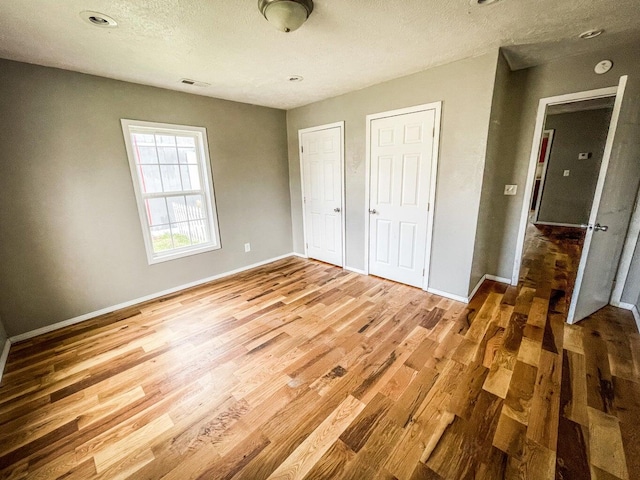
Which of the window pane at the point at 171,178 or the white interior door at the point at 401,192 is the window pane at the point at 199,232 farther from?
the white interior door at the point at 401,192

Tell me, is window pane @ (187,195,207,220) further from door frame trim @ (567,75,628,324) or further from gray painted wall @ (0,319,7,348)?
door frame trim @ (567,75,628,324)

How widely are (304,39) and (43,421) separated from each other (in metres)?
3.04

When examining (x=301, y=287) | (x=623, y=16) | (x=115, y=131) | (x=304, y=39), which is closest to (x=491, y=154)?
(x=623, y=16)

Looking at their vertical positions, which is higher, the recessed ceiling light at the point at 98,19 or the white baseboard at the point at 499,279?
the recessed ceiling light at the point at 98,19

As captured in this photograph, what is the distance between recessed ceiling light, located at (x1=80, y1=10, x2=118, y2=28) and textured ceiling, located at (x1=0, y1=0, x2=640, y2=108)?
43 millimetres

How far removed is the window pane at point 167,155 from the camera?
3.00 meters

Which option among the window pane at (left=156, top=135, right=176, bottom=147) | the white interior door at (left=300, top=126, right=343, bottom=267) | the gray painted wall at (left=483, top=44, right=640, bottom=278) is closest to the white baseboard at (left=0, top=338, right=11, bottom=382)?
the window pane at (left=156, top=135, right=176, bottom=147)

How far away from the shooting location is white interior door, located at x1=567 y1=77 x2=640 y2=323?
6.46ft

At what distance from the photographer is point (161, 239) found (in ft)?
10.2

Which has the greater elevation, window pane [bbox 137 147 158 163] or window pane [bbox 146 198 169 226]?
window pane [bbox 137 147 158 163]

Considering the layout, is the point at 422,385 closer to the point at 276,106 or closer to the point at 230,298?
the point at 230,298

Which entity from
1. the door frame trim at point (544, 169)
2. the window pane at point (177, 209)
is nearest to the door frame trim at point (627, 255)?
the door frame trim at point (544, 169)

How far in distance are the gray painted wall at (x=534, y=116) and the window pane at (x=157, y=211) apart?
11.9 ft

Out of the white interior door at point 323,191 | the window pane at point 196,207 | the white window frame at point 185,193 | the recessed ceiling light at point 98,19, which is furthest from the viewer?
the white interior door at point 323,191
